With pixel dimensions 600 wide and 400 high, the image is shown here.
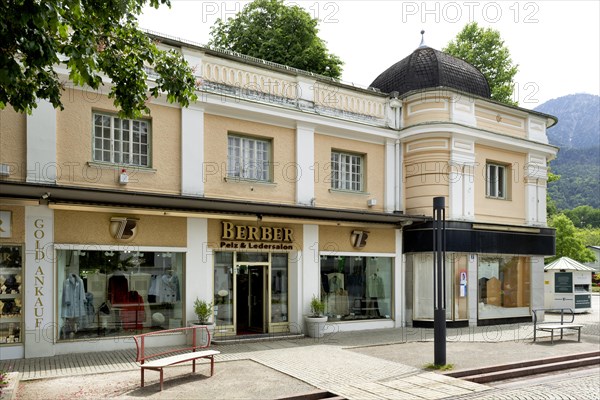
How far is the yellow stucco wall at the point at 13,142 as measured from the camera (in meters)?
11.8

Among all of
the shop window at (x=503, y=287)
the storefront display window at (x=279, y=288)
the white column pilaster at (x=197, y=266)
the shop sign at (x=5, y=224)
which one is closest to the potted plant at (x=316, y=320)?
the storefront display window at (x=279, y=288)

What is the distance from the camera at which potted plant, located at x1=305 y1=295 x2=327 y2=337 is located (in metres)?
15.1

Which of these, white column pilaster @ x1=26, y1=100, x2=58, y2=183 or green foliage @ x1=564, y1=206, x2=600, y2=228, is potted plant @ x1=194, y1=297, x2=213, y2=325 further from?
green foliage @ x1=564, y1=206, x2=600, y2=228

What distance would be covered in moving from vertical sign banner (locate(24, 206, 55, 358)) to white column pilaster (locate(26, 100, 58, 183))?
2.41ft

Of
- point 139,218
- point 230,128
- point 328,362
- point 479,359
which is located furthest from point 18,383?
point 479,359

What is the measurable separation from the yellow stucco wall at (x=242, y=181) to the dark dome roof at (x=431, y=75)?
5.72 metres

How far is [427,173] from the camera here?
1777cm

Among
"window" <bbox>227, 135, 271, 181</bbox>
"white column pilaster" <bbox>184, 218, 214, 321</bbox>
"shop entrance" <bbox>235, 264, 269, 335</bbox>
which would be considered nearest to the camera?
"white column pilaster" <bbox>184, 218, 214, 321</bbox>

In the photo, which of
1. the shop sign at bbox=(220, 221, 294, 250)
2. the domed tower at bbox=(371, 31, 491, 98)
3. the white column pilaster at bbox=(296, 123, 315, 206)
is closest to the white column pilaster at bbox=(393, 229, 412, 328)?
the white column pilaster at bbox=(296, 123, 315, 206)

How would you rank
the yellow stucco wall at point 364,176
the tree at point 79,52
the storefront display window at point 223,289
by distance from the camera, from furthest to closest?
the yellow stucco wall at point 364,176, the storefront display window at point 223,289, the tree at point 79,52

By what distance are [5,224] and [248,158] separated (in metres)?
6.24

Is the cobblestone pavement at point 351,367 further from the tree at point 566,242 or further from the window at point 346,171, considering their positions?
the tree at point 566,242

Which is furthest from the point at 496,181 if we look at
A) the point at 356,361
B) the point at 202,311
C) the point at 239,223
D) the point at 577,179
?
the point at 577,179

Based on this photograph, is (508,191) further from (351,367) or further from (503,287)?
(351,367)
